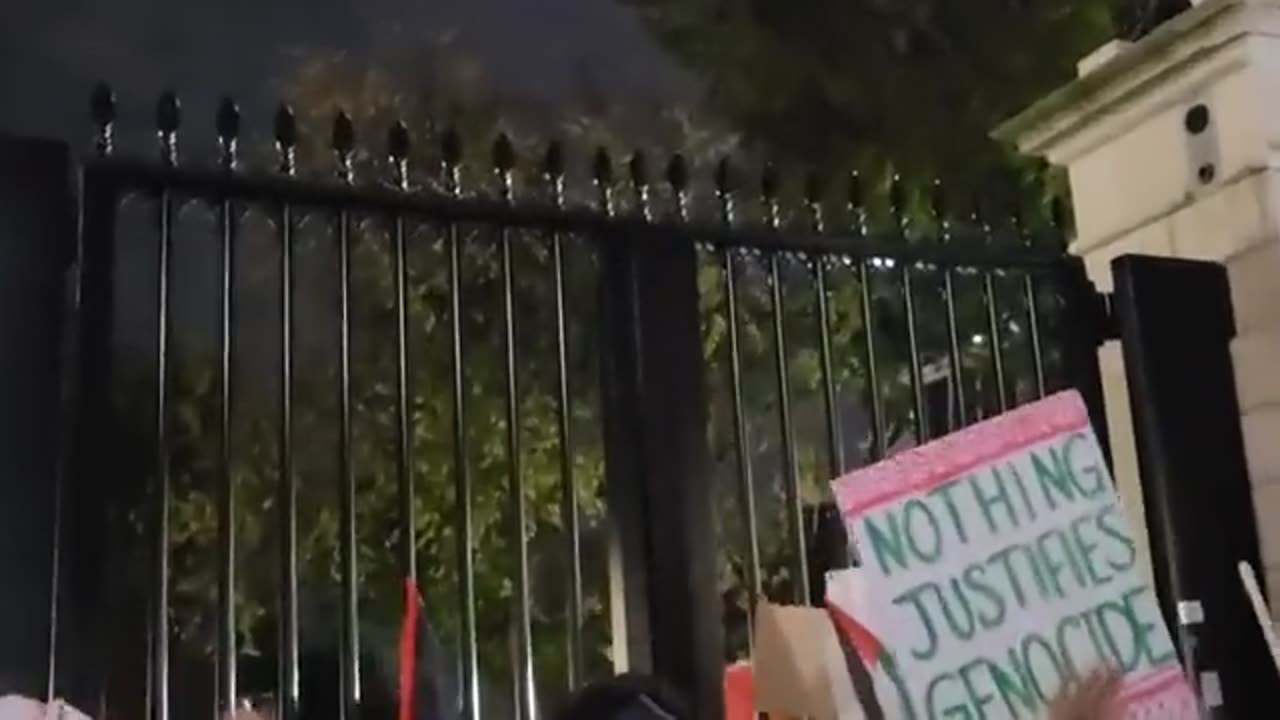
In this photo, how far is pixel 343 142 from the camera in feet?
7.49

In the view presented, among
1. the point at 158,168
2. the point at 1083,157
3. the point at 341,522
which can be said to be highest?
the point at 1083,157

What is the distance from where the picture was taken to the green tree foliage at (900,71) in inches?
211

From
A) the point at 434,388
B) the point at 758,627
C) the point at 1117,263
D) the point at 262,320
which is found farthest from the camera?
the point at 434,388

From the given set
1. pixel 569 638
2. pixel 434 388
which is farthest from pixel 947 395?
pixel 434 388

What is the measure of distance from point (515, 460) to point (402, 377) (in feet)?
0.57

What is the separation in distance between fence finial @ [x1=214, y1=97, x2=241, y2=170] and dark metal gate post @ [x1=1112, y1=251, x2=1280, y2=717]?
119 cm

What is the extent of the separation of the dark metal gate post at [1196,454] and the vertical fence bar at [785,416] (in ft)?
1.53

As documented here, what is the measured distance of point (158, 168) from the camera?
2.16 meters

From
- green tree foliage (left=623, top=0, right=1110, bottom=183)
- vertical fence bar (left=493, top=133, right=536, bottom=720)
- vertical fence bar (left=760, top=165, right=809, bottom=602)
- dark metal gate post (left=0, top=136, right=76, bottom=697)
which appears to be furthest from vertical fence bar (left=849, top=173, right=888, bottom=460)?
green tree foliage (left=623, top=0, right=1110, bottom=183)

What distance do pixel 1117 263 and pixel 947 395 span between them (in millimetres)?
322

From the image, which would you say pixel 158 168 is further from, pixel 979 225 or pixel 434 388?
pixel 434 388

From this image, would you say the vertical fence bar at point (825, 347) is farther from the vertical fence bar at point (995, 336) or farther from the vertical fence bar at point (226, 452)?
the vertical fence bar at point (226, 452)

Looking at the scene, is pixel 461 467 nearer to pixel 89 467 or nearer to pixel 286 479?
pixel 286 479

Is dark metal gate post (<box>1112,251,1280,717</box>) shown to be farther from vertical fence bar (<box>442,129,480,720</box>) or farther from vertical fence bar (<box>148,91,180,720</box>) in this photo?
vertical fence bar (<box>148,91,180,720</box>)
